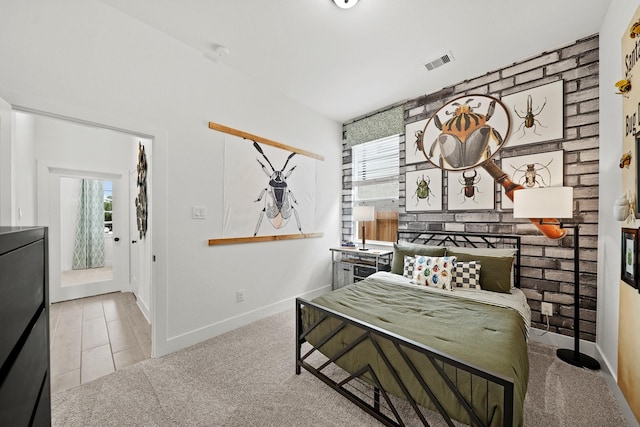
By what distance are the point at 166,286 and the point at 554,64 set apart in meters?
4.25

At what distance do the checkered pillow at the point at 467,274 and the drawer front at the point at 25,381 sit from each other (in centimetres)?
266

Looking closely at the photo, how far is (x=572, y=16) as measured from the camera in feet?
6.66

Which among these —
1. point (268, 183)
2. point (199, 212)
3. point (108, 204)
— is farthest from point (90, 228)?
point (268, 183)

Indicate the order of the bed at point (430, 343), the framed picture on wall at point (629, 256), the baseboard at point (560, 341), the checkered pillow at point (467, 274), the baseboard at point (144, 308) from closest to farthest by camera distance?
1. the bed at point (430, 343)
2. the framed picture on wall at point (629, 256)
3. the baseboard at point (560, 341)
4. the checkered pillow at point (467, 274)
5. the baseboard at point (144, 308)

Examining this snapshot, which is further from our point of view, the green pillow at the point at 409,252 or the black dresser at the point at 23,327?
the green pillow at the point at 409,252

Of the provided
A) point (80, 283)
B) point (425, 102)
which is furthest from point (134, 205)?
point (425, 102)

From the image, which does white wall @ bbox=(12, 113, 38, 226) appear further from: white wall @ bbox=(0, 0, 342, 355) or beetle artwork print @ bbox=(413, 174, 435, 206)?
beetle artwork print @ bbox=(413, 174, 435, 206)

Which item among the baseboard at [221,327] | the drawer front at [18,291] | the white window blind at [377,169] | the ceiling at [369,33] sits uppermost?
the ceiling at [369,33]

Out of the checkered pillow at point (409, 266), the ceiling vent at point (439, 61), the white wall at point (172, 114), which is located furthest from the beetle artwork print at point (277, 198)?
the ceiling vent at point (439, 61)

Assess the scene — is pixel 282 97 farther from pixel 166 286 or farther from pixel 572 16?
pixel 572 16

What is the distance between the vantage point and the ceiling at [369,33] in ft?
6.37

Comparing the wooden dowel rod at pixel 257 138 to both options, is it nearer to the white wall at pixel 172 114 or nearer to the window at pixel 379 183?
the white wall at pixel 172 114

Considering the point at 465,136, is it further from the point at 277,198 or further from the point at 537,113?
the point at 277,198

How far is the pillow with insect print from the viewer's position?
91.6 inches
